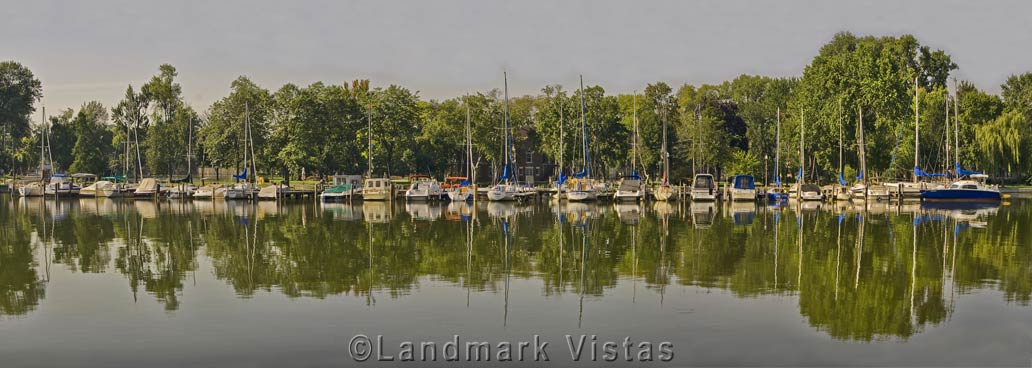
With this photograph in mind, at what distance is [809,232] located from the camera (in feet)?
141

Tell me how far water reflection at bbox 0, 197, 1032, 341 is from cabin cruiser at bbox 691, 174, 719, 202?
1874 cm

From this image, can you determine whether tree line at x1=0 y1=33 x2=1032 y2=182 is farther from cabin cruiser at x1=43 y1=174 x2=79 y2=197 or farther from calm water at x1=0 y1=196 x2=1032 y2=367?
calm water at x1=0 y1=196 x2=1032 y2=367

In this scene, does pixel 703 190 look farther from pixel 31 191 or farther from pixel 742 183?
pixel 31 191

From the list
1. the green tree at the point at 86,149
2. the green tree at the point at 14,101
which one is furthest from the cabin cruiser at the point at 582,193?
the green tree at the point at 14,101

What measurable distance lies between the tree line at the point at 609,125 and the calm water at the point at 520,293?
46.4 metres

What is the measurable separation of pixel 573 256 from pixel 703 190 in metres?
46.7

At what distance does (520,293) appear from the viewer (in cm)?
2308

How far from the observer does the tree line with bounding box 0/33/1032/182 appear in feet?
297

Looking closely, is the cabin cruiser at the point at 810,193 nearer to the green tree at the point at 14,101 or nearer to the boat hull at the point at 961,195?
the boat hull at the point at 961,195

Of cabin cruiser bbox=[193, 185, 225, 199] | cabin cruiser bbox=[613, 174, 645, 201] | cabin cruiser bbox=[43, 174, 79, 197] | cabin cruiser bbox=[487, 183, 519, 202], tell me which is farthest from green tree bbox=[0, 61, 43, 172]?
cabin cruiser bbox=[613, 174, 645, 201]

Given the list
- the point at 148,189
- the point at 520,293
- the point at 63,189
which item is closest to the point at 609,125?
the point at 148,189

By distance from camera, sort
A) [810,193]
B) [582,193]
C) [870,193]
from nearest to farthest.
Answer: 1. [582,193]
2. [810,193]
3. [870,193]

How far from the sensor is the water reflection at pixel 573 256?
2306 centimetres

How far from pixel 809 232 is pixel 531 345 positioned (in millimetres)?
28886
